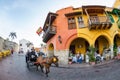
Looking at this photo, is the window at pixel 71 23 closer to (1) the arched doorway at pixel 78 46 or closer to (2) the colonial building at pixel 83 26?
(2) the colonial building at pixel 83 26

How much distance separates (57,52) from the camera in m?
28.9

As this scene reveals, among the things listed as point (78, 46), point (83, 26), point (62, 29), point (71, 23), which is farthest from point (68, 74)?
point (78, 46)

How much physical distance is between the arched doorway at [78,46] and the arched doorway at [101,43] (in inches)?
59.3

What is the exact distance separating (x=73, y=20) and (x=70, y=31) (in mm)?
1583

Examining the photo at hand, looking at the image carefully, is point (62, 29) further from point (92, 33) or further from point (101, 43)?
point (101, 43)

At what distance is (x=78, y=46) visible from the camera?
3030 centimetres

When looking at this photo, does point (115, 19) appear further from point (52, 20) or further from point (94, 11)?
point (52, 20)

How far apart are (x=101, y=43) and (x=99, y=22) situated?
4791 mm

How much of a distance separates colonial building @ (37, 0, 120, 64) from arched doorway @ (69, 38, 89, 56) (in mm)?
224

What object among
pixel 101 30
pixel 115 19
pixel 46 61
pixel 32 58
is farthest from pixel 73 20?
pixel 46 61

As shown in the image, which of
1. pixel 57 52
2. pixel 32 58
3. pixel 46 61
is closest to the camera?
pixel 46 61

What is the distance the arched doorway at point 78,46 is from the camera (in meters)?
30.0

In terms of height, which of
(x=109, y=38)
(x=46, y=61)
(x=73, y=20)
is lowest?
(x=46, y=61)

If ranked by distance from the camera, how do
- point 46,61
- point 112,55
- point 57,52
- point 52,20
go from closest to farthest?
1. point 46,61
2. point 112,55
3. point 57,52
4. point 52,20
